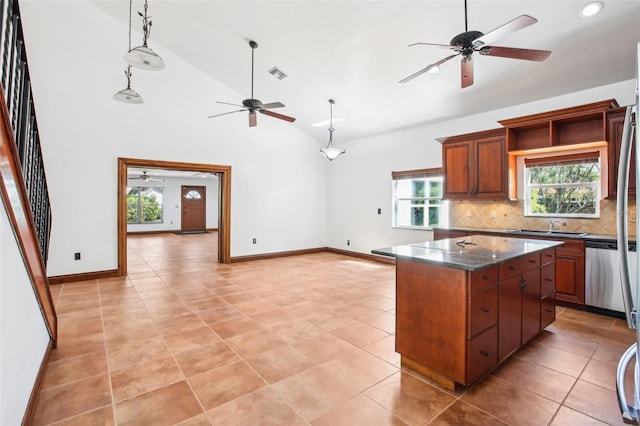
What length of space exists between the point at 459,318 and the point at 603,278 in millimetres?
2773

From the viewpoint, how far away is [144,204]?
12.6m

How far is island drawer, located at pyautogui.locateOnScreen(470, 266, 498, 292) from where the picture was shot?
2.02 meters

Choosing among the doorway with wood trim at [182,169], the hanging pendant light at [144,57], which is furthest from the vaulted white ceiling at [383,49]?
the hanging pendant light at [144,57]

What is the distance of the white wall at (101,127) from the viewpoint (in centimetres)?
468

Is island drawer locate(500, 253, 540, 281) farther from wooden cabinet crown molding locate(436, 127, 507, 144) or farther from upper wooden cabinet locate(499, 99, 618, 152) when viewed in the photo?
wooden cabinet crown molding locate(436, 127, 507, 144)

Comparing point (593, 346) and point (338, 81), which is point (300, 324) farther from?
point (338, 81)

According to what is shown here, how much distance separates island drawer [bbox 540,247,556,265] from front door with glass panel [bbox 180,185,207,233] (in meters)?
12.8

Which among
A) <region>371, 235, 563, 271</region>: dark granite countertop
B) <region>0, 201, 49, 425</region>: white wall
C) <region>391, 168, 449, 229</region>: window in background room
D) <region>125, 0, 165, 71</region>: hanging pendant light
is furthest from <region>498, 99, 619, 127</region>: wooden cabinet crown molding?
<region>0, 201, 49, 425</region>: white wall

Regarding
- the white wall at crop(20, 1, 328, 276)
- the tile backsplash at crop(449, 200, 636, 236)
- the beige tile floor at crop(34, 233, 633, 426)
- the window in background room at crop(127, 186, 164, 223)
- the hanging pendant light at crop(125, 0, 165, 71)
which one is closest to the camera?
the beige tile floor at crop(34, 233, 633, 426)

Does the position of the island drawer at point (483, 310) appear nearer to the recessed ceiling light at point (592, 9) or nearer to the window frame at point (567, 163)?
the recessed ceiling light at point (592, 9)

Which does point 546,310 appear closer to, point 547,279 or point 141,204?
point 547,279

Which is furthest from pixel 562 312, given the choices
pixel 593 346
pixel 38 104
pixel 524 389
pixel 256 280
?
pixel 38 104

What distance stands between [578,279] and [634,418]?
329 centimetres

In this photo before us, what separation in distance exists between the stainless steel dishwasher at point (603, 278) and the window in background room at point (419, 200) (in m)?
2.27
